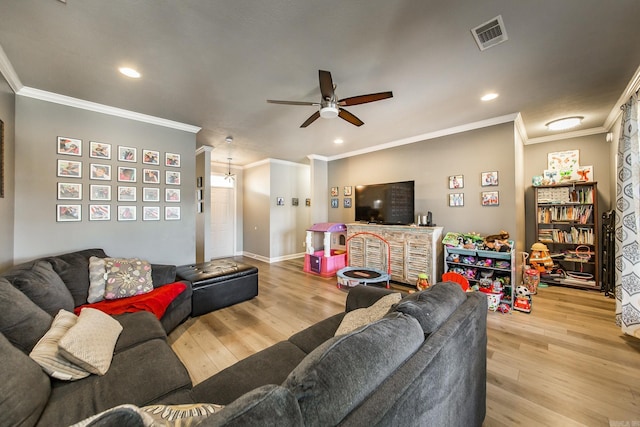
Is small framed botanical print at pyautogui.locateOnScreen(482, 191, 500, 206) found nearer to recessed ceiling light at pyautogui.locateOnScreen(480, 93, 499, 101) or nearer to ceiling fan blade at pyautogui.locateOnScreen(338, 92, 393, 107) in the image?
recessed ceiling light at pyautogui.locateOnScreen(480, 93, 499, 101)

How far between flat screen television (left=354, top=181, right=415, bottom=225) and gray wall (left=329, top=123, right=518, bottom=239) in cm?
34

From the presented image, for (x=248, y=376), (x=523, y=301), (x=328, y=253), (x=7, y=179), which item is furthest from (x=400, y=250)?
(x=7, y=179)

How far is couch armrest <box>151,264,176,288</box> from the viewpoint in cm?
283

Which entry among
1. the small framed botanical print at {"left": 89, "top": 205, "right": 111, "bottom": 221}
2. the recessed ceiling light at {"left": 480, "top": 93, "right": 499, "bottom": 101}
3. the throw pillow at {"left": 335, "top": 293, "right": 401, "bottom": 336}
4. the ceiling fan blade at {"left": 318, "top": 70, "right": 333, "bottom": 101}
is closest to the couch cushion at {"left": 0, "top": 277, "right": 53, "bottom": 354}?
the throw pillow at {"left": 335, "top": 293, "right": 401, "bottom": 336}

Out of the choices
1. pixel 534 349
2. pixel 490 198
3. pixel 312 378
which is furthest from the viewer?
pixel 490 198

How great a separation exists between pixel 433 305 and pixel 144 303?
2655mm

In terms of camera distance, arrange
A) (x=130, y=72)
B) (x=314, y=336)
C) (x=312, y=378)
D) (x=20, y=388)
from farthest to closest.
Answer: (x=130, y=72) → (x=314, y=336) → (x=20, y=388) → (x=312, y=378)

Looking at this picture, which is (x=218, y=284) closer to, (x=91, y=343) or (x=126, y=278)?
(x=126, y=278)

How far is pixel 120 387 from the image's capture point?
1242 millimetres

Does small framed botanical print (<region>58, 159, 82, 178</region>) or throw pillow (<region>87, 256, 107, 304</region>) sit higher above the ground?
small framed botanical print (<region>58, 159, 82, 178</region>)

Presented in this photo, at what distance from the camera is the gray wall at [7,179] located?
7.77 feet

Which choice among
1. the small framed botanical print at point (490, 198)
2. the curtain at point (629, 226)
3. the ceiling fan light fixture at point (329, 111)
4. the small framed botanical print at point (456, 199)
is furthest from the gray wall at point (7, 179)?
the curtain at point (629, 226)

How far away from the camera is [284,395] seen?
0.61 meters

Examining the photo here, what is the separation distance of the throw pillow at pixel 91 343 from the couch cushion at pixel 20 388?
0.13 meters
